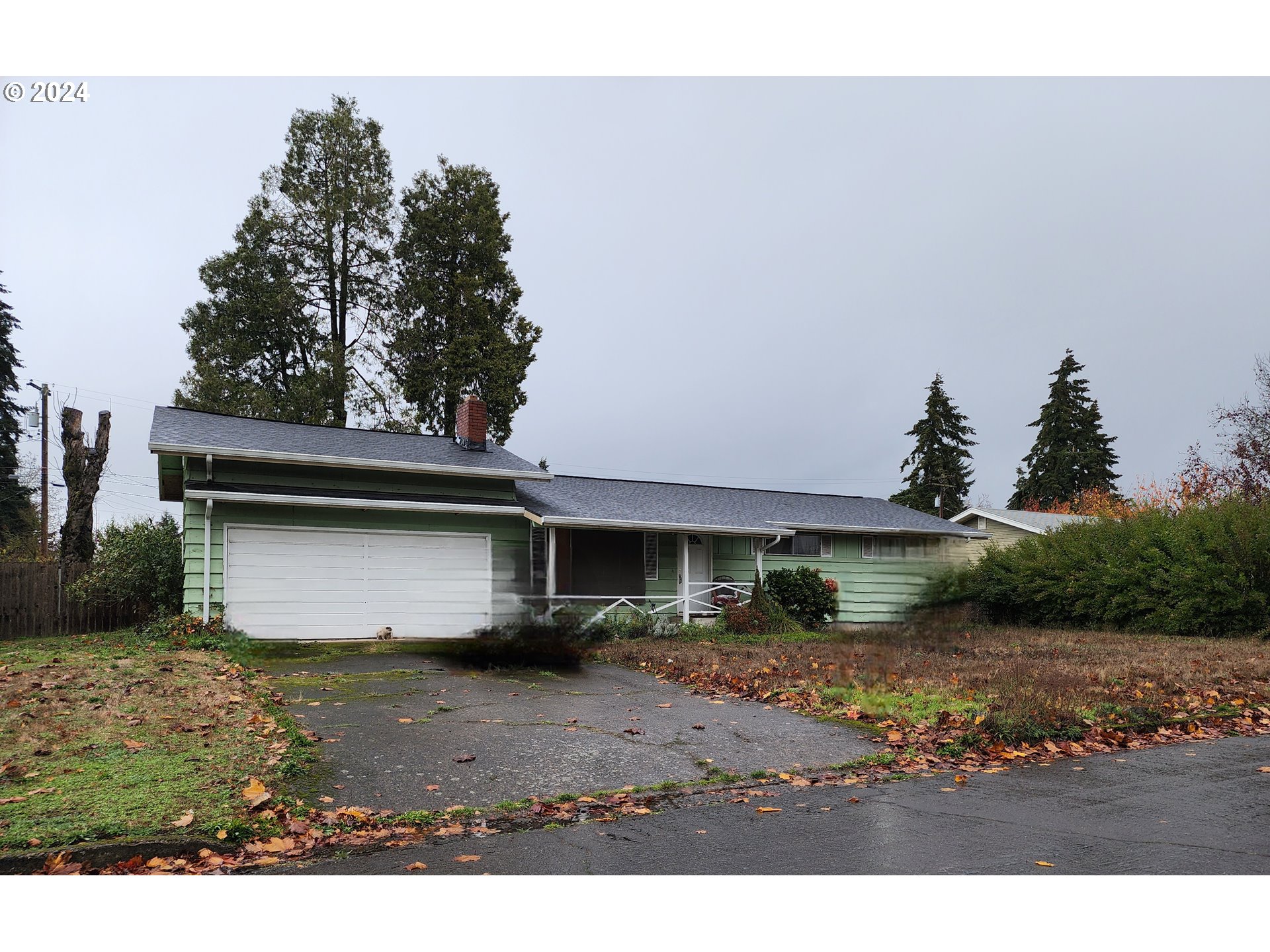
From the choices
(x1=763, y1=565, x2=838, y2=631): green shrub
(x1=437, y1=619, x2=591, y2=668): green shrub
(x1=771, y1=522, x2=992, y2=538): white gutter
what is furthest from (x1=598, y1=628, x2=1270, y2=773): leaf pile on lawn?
(x1=771, y1=522, x2=992, y2=538): white gutter

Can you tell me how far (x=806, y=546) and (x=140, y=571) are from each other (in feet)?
50.1

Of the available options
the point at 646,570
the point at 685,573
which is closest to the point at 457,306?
the point at 646,570

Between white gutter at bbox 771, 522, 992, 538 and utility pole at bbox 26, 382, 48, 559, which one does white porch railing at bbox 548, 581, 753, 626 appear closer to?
white gutter at bbox 771, 522, 992, 538

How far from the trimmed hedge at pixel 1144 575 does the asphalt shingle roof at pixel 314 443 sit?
1030 centimetres

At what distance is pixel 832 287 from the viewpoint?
18.4m

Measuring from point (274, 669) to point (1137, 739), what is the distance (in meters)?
10.4

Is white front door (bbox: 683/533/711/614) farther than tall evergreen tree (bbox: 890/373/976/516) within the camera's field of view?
No

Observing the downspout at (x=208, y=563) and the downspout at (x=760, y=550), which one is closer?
the downspout at (x=208, y=563)

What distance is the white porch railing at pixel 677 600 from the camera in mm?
16484

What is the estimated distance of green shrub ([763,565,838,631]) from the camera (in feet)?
61.8

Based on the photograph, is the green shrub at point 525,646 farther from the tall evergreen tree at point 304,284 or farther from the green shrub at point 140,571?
the tall evergreen tree at point 304,284

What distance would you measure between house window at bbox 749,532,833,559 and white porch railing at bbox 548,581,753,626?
168cm

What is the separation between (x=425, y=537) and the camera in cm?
1521

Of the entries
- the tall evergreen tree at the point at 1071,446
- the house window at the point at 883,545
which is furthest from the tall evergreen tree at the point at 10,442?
the tall evergreen tree at the point at 1071,446
